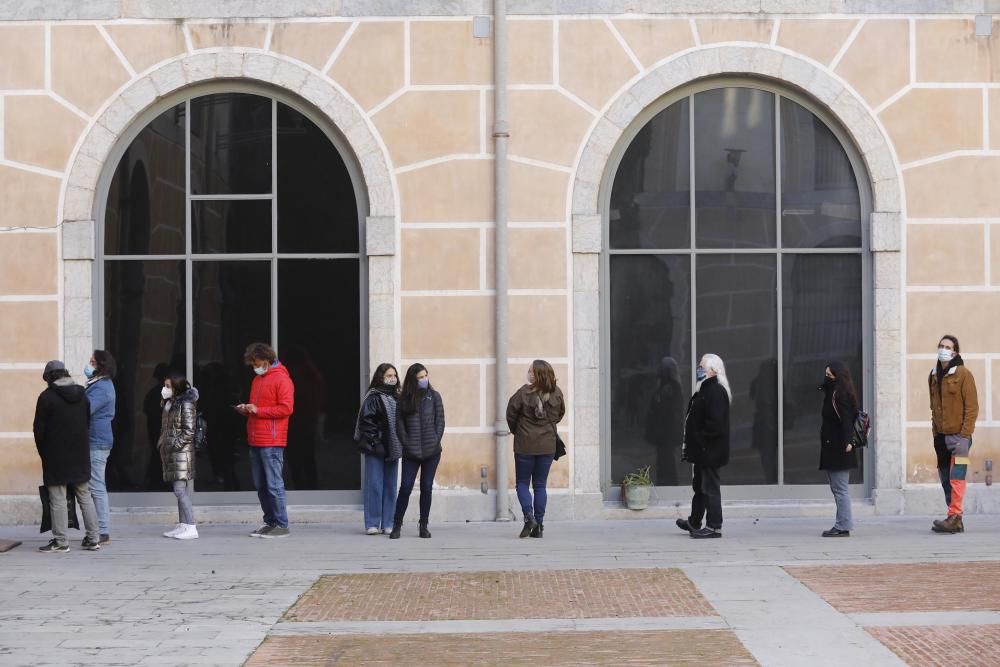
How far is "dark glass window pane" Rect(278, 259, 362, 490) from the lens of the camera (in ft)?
49.1

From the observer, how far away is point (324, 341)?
15.0m

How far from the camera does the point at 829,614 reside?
9.27m

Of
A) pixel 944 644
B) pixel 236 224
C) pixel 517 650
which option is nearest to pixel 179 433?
pixel 236 224

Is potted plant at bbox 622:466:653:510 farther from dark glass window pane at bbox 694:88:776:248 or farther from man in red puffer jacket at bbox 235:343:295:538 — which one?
man in red puffer jacket at bbox 235:343:295:538

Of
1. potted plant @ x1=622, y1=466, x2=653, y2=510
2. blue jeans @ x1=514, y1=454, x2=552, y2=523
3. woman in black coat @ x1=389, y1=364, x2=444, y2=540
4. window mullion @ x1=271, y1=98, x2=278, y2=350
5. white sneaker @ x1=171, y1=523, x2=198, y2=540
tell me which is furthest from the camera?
window mullion @ x1=271, y1=98, x2=278, y2=350

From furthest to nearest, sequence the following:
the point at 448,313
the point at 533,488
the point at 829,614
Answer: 1. the point at 448,313
2. the point at 533,488
3. the point at 829,614

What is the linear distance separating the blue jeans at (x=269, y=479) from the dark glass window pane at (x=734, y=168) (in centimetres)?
501

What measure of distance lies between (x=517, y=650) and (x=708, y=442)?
16.8 ft

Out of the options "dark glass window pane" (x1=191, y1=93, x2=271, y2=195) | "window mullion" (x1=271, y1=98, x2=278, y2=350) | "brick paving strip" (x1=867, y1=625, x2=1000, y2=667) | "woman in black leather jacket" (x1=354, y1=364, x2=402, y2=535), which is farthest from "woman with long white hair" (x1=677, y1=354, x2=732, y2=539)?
"dark glass window pane" (x1=191, y1=93, x2=271, y2=195)

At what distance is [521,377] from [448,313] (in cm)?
101

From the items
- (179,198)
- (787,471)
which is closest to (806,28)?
(787,471)

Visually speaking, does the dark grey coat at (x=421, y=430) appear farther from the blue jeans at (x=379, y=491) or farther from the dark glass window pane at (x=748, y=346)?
the dark glass window pane at (x=748, y=346)

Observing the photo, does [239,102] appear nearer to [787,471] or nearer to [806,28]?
[806,28]

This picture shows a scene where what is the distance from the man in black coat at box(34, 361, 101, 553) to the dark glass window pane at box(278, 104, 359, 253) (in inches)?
124
